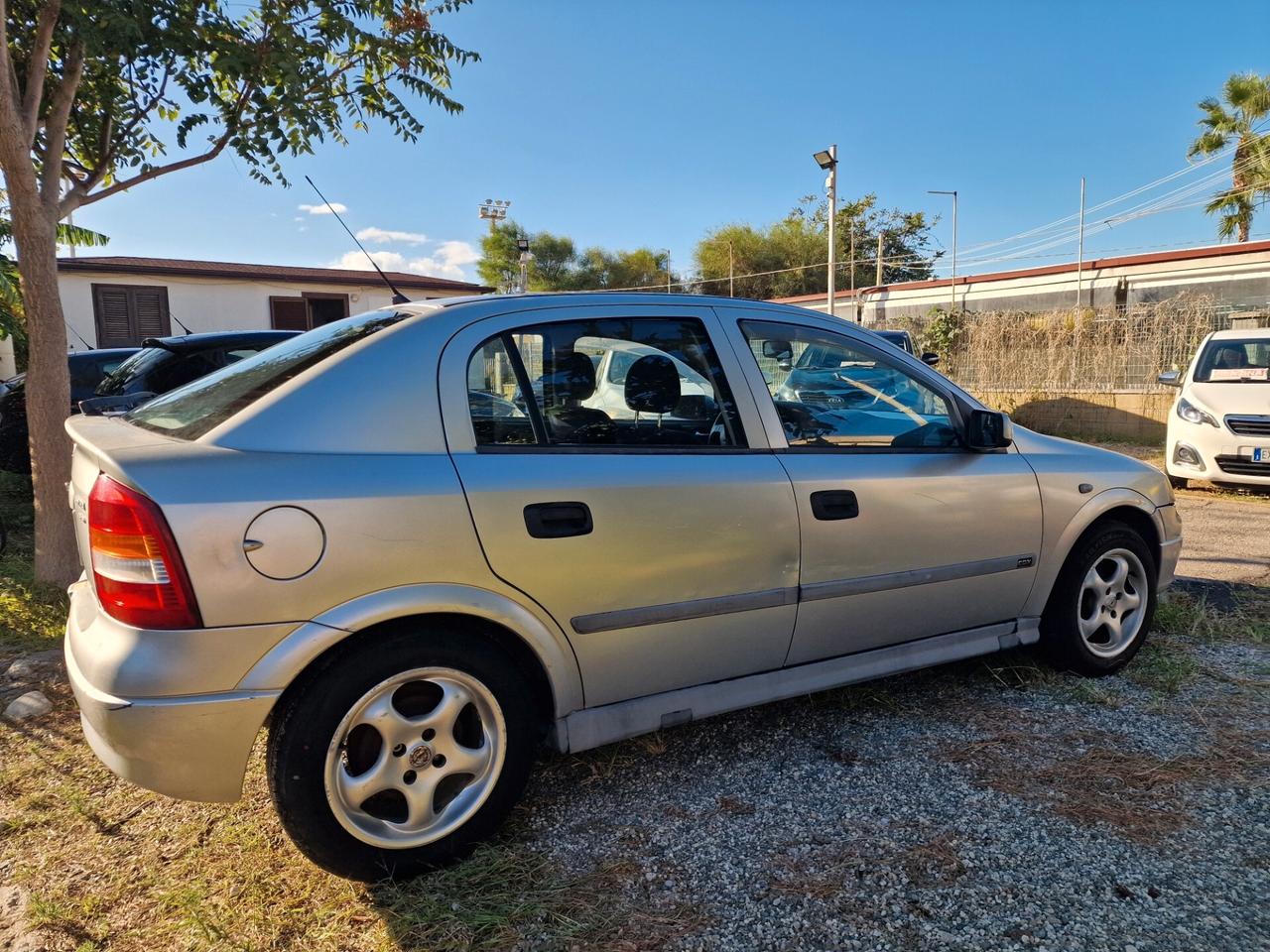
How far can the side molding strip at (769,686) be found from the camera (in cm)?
240

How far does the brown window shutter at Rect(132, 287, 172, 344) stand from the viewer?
51.9 feet

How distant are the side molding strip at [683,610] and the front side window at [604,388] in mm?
515

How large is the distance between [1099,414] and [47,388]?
14.1 meters

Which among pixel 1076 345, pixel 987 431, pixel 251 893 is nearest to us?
pixel 251 893

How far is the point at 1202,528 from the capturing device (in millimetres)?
6645

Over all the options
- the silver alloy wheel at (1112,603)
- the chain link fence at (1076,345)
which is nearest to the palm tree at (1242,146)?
the chain link fence at (1076,345)

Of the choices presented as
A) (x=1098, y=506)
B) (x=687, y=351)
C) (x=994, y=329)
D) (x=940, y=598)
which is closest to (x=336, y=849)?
(x=687, y=351)

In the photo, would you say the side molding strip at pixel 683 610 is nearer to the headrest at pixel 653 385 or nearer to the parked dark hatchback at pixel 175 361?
the headrest at pixel 653 385

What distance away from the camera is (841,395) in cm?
305

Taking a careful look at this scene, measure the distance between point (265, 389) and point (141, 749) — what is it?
98cm

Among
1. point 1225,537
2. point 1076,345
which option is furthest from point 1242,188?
point 1225,537

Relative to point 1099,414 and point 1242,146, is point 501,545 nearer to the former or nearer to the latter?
point 1099,414

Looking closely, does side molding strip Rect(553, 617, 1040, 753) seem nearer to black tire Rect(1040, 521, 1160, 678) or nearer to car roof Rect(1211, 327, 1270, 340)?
black tire Rect(1040, 521, 1160, 678)

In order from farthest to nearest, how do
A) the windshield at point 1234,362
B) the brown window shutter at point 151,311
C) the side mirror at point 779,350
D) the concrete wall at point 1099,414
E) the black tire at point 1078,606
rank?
the brown window shutter at point 151,311
the concrete wall at point 1099,414
the windshield at point 1234,362
the black tire at point 1078,606
the side mirror at point 779,350
